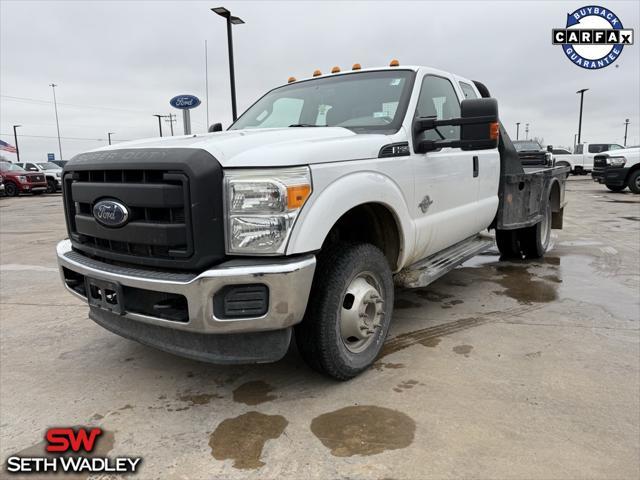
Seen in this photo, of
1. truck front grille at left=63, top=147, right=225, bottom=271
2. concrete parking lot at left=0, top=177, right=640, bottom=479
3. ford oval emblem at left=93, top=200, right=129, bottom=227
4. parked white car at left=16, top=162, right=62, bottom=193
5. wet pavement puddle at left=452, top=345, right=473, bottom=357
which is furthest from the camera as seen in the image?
parked white car at left=16, top=162, right=62, bottom=193

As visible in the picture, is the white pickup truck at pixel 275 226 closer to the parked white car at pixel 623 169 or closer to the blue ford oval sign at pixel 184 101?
the blue ford oval sign at pixel 184 101

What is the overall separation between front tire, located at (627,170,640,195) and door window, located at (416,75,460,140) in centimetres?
1458

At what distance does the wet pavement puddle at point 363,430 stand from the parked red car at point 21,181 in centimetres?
2533

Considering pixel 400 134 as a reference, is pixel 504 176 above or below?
below

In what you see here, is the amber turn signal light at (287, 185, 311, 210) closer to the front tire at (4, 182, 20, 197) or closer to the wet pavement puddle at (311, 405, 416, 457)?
the wet pavement puddle at (311, 405, 416, 457)

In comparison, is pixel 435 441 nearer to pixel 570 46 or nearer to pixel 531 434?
pixel 531 434

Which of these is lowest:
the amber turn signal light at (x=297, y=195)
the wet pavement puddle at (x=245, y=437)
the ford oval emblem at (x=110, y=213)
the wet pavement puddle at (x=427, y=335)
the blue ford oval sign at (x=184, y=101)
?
the wet pavement puddle at (x=245, y=437)

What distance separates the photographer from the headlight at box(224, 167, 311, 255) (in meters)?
2.27

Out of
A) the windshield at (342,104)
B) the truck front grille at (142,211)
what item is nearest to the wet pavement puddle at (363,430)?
the truck front grille at (142,211)

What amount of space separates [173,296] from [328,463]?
1093 millimetres

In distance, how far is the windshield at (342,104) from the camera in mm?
3371

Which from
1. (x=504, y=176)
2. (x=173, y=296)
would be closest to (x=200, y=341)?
(x=173, y=296)

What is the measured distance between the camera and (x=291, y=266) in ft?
7.54

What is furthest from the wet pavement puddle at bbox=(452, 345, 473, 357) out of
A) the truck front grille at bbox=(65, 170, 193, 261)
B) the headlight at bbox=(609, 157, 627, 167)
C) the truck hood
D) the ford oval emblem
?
the headlight at bbox=(609, 157, 627, 167)
